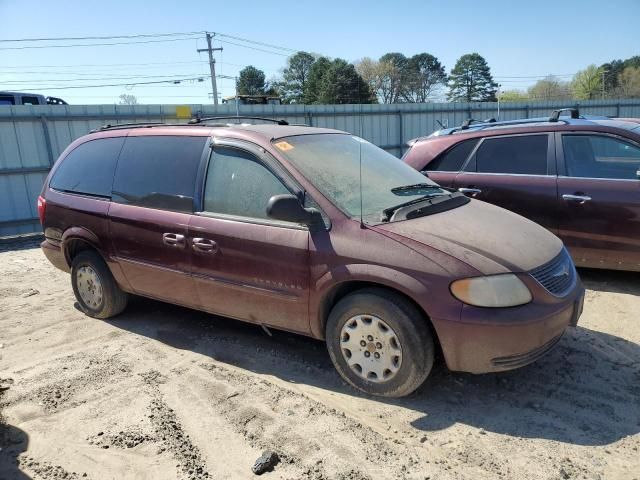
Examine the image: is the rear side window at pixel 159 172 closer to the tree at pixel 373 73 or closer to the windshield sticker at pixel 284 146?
the windshield sticker at pixel 284 146

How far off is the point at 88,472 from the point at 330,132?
3058mm

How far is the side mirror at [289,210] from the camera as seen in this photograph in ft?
10.5

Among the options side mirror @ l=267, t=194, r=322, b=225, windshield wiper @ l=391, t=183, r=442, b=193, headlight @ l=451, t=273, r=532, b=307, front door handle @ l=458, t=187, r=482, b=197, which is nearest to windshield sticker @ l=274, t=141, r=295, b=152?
side mirror @ l=267, t=194, r=322, b=225

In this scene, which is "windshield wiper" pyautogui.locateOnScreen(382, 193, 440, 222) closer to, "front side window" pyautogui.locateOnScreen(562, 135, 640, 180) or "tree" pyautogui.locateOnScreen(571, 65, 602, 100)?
"front side window" pyautogui.locateOnScreen(562, 135, 640, 180)

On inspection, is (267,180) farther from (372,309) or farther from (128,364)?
(128,364)

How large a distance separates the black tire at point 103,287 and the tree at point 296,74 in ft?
219

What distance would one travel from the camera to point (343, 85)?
52312mm

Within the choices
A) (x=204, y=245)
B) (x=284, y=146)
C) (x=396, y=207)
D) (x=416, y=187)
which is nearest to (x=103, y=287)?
(x=204, y=245)

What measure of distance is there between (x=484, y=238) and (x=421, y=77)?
8204 cm

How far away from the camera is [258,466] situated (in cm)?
258

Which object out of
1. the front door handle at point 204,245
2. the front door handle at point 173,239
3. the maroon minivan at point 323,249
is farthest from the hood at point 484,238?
the front door handle at point 173,239

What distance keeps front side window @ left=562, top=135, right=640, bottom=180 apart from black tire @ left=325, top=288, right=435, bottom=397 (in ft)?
10.4

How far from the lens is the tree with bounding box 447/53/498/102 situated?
267 ft

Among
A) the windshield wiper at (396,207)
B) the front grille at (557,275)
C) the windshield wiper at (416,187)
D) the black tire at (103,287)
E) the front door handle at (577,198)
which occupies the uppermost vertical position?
the windshield wiper at (416,187)
